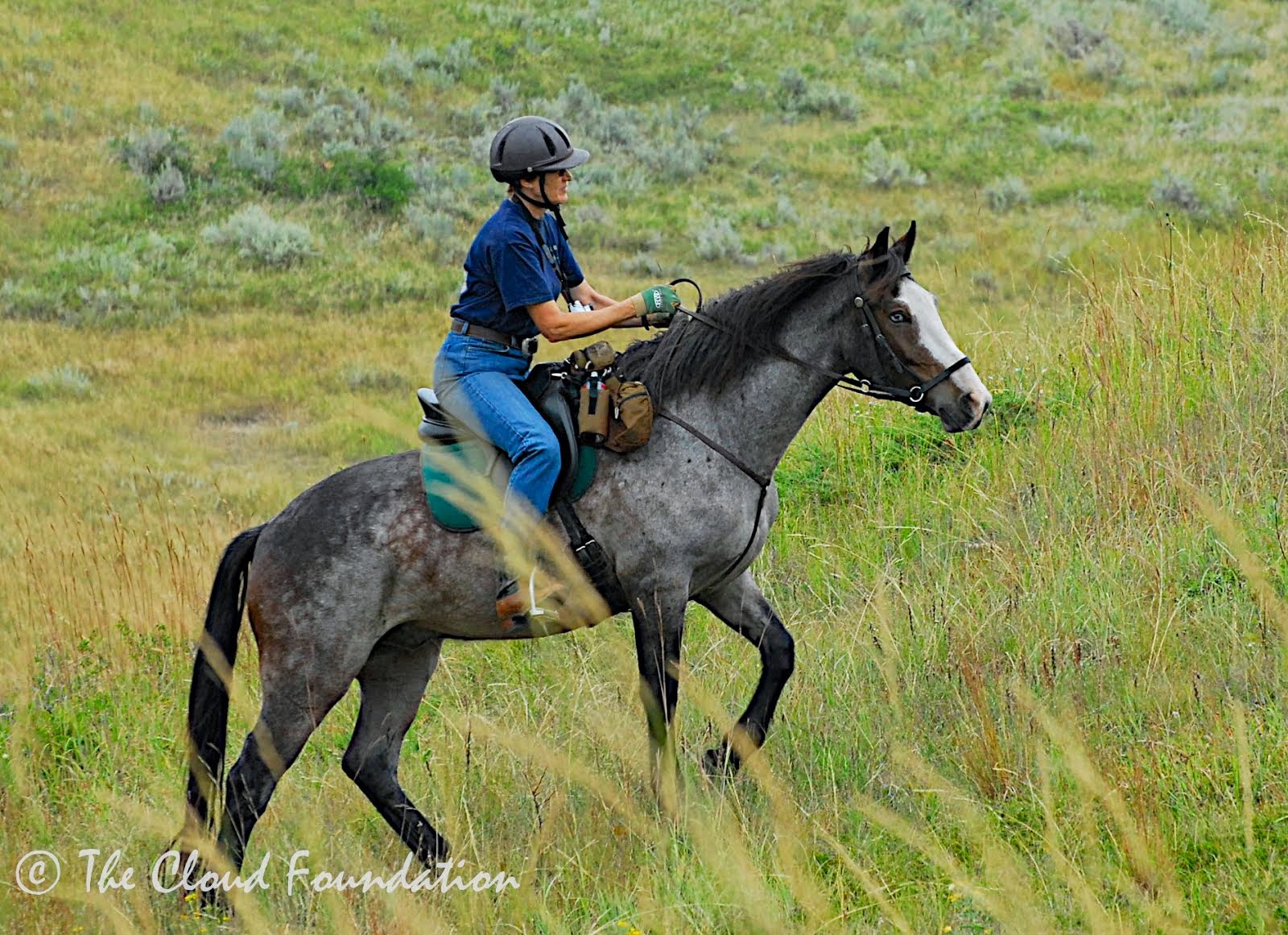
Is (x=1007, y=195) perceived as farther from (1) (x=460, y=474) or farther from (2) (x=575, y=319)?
(1) (x=460, y=474)

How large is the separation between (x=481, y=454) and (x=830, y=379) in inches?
61.2

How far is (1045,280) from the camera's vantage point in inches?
770

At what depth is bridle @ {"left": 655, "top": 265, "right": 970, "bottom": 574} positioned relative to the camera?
5.57 m

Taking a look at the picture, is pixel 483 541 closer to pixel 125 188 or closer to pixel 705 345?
pixel 705 345

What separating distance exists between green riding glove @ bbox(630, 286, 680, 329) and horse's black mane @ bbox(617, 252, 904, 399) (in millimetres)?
243

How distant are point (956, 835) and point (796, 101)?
2814 cm

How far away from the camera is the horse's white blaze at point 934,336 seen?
17.9ft

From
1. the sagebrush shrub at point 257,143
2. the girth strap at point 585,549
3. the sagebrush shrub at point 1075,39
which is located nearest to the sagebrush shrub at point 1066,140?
the sagebrush shrub at point 1075,39

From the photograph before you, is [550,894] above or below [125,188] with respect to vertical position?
below

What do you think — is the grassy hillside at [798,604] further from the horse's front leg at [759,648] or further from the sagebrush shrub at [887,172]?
the sagebrush shrub at [887,172]

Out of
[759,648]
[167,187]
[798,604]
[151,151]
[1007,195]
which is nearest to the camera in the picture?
[759,648]

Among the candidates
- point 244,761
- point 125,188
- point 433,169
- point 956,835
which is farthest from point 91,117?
point 956,835

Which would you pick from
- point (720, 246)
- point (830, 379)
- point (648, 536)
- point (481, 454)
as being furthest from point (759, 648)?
point (720, 246)

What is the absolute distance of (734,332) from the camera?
5.88m
